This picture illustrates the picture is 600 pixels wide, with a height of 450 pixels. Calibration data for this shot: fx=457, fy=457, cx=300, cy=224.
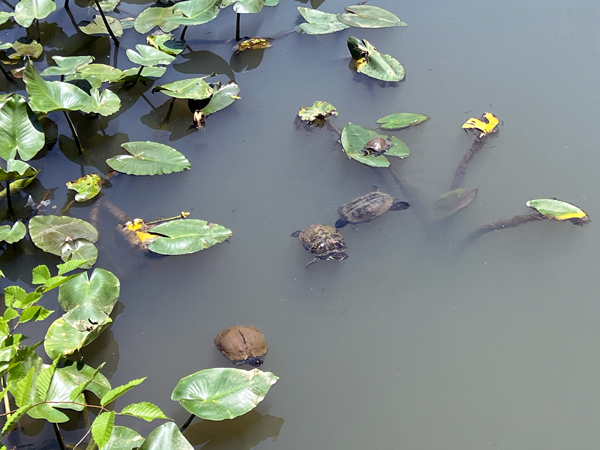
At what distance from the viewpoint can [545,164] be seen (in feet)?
7.84

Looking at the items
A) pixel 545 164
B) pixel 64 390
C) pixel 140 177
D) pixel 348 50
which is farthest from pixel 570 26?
pixel 64 390

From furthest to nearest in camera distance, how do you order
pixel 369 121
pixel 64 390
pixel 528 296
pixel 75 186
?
1. pixel 369 121
2. pixel 75 186
3. pixel 528 296
4. pixel 64 390

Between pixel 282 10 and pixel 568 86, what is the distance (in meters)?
1.94

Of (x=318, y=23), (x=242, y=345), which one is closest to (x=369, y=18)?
(x=318, y=23)

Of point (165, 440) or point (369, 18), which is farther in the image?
point (369, 18)

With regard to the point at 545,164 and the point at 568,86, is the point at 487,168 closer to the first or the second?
the point at 545,164

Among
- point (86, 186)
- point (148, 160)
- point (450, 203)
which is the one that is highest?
point (450, 203)

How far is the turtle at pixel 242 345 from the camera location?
1.80 meters

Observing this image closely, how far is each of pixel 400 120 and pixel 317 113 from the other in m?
0.46

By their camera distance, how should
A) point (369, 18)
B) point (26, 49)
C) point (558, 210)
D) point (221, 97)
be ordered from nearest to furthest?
1. point (558, 210)
2. point (221, 97)
3. point (26, 49)
4. point (369, 18)

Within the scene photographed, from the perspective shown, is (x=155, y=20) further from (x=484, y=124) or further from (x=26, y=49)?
(x=484, y=124)

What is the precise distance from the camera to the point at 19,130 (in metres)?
2.15

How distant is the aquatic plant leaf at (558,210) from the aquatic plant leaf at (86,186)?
2.14m

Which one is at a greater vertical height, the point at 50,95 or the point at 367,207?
the point at 50,95
